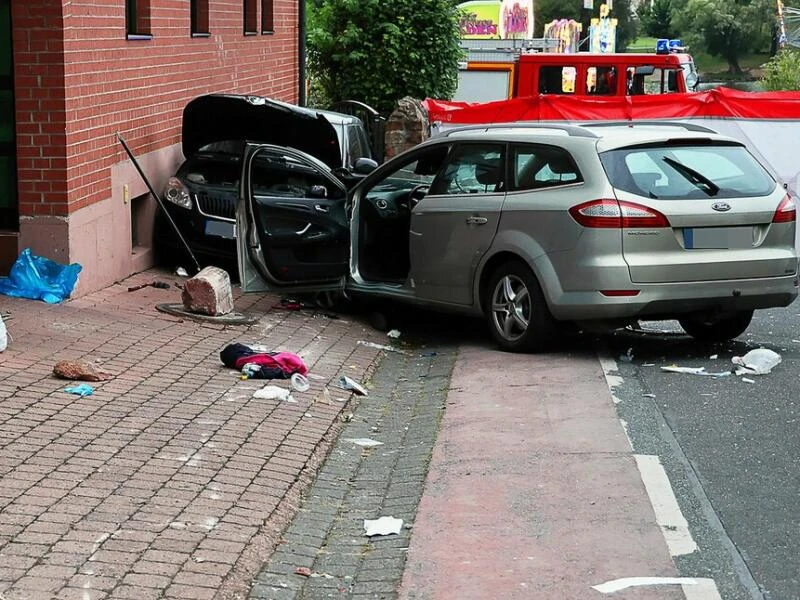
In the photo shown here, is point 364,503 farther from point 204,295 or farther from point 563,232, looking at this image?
point 204,295

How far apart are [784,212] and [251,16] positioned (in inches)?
477

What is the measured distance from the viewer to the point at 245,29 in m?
19.8

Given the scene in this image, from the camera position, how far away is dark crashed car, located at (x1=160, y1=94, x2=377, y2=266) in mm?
12531

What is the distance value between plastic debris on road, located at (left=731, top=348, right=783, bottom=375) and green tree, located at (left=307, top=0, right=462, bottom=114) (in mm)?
16874

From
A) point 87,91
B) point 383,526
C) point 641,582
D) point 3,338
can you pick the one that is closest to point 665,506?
point 641,582

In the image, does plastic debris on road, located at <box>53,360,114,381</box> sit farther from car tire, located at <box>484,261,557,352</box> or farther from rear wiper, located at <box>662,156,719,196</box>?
rear wiper, located at <box>662,156,719,196</box>

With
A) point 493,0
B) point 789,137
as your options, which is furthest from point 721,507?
point 493,0

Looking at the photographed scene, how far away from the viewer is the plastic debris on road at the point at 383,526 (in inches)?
→ 237

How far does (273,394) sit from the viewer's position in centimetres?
839

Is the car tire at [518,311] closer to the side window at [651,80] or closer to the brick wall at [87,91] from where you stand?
the brick wall at [87,91]

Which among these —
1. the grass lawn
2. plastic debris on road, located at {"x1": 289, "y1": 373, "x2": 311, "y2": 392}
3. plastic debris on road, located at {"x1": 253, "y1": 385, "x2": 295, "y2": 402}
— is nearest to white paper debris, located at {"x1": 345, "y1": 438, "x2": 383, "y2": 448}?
plastic debris on road, located at {"x1": 253, "y1": 385, "x2": 295, "y2": 402}

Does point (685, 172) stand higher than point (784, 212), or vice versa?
point (685, 172)

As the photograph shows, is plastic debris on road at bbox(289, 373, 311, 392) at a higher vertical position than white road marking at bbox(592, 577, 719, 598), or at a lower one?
lower

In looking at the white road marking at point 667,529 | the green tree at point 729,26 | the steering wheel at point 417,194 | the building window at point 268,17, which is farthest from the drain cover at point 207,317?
the green tree at point 729,26
